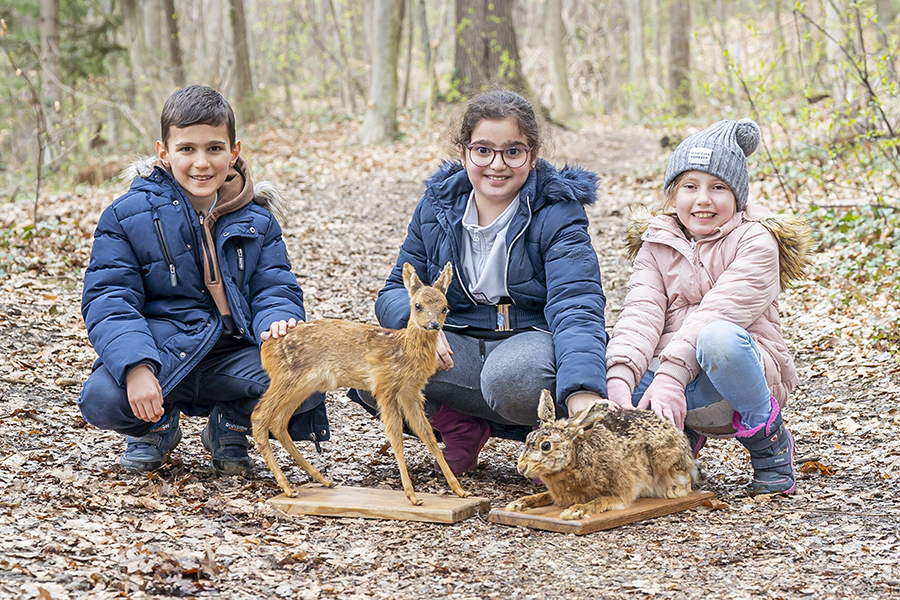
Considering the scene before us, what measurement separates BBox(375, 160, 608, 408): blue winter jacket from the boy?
693mm

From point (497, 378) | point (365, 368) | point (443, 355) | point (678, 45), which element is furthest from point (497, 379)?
point (678, 45)

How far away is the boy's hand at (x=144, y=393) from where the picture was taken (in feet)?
12.6

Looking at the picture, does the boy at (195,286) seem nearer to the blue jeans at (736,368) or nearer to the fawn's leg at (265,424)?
the fawn's leg at (265,424)

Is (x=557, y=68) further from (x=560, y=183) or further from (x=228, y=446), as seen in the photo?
(x=228, y=446)

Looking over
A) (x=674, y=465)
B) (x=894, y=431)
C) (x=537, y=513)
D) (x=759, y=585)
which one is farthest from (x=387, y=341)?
(x=894, y=431)

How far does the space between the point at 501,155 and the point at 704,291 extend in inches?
48.3

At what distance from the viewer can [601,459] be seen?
370 centimetres

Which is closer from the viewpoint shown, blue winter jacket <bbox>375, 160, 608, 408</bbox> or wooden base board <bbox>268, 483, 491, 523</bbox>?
wooden base board <bbox>268, 483, 491, 523</bbox>

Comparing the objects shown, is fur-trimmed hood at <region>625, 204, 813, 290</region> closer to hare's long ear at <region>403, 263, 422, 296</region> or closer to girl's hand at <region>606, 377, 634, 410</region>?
girl's hand at <region>606, 377, 634, 410</region>

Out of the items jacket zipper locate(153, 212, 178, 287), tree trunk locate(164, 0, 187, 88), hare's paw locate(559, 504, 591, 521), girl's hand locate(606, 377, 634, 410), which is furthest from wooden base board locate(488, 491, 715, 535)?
tree trunk locate(164, 0, 187, 88)

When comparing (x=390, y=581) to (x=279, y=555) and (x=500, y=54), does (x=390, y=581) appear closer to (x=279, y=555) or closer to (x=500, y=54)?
(x=279, y=555)

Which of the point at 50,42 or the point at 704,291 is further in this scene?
the point at 50,42

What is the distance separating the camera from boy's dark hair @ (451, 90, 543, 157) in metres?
4.18

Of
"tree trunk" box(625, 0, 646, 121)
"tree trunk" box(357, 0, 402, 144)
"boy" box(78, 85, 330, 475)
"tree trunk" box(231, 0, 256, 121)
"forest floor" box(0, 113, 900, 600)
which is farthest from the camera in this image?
"tree trunk" box(625, 0, 646, 121)
